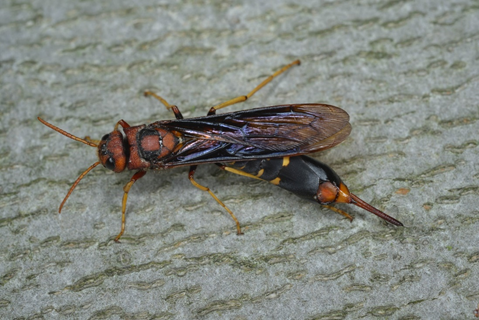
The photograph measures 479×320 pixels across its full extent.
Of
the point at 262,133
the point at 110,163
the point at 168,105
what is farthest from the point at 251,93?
the point at 110,163

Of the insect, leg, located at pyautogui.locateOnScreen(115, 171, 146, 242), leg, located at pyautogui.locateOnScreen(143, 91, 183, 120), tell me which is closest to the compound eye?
the insect

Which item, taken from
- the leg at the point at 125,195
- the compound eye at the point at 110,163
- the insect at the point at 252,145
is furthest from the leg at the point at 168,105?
the compound eye at the point at 110,163

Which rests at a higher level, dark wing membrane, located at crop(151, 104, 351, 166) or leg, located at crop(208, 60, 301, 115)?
leg, located at crop(208, 60, 301, 115)

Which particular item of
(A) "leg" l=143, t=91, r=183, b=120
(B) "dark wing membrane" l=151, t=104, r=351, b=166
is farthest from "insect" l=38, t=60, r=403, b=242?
(A) "leg" l=143, t=91, r=183, b=120

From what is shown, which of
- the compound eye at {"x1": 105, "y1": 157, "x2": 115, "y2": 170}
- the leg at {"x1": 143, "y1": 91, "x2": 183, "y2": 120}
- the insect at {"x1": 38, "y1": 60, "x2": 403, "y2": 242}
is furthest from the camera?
the leg at {"x1": 143, "y1": 91, "x2": 183, "y2": 120}

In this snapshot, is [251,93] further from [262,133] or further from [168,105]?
[168,105]

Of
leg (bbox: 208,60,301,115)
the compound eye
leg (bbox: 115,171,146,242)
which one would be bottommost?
leg (bbox: 115,171,146,242)

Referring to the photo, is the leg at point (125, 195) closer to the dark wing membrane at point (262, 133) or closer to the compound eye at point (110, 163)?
the compound eye at point (110, 163)

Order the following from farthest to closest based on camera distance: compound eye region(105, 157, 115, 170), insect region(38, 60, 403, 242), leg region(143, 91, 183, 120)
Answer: leg region(143, 91, 183, 120), compound eye region(105, 157, 115, 170), insect region(38, 60, 403, 242)

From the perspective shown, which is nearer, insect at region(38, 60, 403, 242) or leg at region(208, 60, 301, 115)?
insect at region(38, 60, 403, 242)

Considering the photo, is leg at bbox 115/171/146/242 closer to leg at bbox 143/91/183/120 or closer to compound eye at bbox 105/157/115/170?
compound eye at bbox 105/157/115/170
